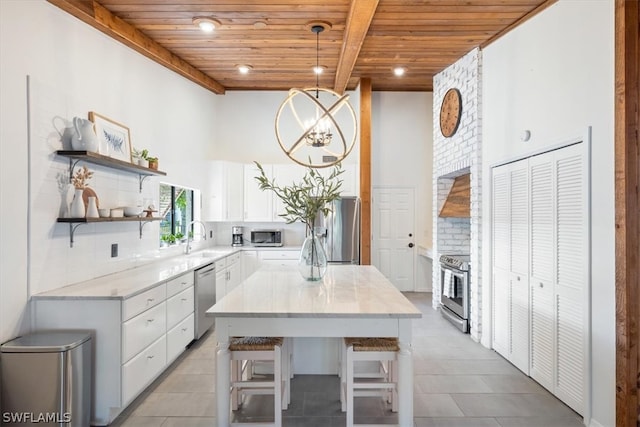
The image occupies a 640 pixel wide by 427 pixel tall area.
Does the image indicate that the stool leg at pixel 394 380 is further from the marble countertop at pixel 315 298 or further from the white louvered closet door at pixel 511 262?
the white louvered closet door at pixel 511 262

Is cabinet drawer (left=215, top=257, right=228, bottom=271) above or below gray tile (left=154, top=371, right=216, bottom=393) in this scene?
above

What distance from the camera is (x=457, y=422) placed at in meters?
2.41

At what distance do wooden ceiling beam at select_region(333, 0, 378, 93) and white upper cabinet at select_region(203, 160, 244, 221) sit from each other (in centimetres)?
229

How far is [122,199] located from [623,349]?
397 centimetres

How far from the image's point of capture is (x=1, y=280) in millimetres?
2195

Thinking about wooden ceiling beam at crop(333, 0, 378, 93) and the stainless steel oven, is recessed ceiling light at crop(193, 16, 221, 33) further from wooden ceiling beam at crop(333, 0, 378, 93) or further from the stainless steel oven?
the stainless steel oven

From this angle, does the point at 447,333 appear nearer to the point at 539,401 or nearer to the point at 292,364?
the point at 539,401

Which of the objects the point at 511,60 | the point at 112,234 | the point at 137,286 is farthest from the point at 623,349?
the point at 112,234

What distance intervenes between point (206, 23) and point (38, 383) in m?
3.26

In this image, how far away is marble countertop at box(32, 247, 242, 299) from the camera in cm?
240

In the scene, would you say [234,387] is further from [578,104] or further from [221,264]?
[578,104]

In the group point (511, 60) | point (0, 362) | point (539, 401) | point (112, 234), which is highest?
point (511, 60)

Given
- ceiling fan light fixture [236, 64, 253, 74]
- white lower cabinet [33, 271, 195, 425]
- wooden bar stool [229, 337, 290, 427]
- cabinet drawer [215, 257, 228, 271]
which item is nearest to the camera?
wooden bar stool [229, 337, 290, 427]

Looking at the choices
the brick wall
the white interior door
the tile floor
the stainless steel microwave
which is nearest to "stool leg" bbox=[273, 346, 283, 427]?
the tile floor
